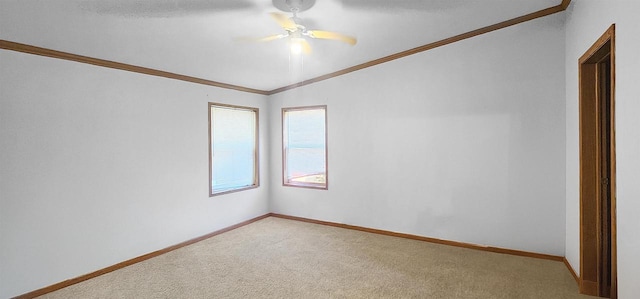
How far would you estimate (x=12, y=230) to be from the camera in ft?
9.25

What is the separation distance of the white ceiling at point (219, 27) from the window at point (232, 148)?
82 centimetres

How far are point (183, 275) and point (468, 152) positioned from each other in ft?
11.5

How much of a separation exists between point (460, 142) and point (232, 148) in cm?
330

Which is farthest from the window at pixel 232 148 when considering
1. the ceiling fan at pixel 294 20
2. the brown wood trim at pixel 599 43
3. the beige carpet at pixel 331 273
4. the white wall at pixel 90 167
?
the brown wood trim at pixel 599 43

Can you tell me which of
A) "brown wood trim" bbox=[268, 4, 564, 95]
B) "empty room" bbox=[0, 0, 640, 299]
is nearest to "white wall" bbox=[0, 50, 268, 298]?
"empty room" bbox=[0, 0, 640, 299]

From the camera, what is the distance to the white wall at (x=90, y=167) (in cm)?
285

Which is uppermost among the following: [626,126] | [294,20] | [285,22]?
[294,20]

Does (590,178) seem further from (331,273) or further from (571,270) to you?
(331,273)

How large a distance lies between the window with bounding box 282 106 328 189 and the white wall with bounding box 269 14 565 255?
0.22m

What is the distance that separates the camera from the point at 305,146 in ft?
18.1

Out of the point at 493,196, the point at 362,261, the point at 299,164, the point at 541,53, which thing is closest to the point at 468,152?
the point at 493,196

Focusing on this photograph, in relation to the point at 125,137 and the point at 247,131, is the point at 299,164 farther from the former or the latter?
the point at 125,137

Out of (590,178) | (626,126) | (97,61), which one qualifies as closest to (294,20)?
(97,61)

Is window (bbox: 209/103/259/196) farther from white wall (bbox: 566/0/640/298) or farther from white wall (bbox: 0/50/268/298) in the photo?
white wall (bbox: 566/0/640/298)
